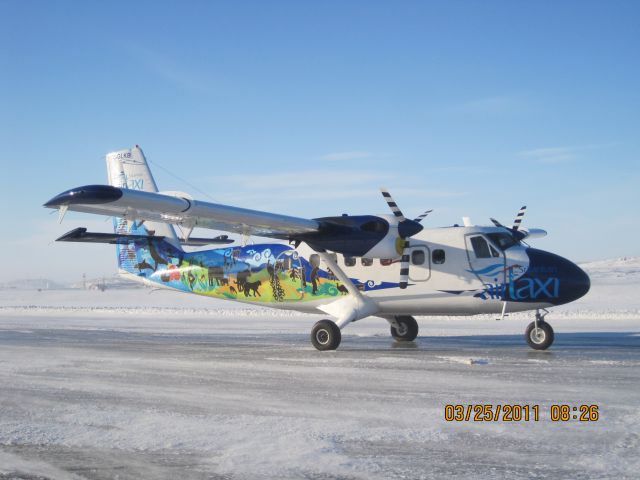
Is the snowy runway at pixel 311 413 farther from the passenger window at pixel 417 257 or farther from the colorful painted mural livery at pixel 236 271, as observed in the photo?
the passenger window at pixel 417 257

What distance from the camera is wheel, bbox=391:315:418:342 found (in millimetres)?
17766

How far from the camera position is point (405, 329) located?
17766 mm

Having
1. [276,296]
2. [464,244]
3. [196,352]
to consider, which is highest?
[464,244]

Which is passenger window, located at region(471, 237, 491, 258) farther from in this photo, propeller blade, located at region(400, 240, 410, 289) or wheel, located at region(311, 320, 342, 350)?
wheel, located at region(311, 320, 342, 350)

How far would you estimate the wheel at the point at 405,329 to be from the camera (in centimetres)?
1777

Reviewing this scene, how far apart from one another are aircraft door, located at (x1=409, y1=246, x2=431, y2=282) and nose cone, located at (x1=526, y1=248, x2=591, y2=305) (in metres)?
2.36

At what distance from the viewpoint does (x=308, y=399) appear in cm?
866

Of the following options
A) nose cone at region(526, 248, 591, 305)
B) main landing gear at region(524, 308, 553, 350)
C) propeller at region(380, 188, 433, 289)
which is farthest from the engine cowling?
main landing gear at region(524, 308, 553, 350)

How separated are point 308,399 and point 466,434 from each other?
2700mm

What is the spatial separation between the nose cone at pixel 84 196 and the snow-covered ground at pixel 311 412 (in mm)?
3114

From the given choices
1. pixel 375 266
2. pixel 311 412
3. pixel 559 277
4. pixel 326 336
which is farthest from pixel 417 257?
pixel 311 412

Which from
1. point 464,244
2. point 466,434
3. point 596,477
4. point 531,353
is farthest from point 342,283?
point 596,477

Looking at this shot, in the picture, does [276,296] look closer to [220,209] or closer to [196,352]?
[196,352]
